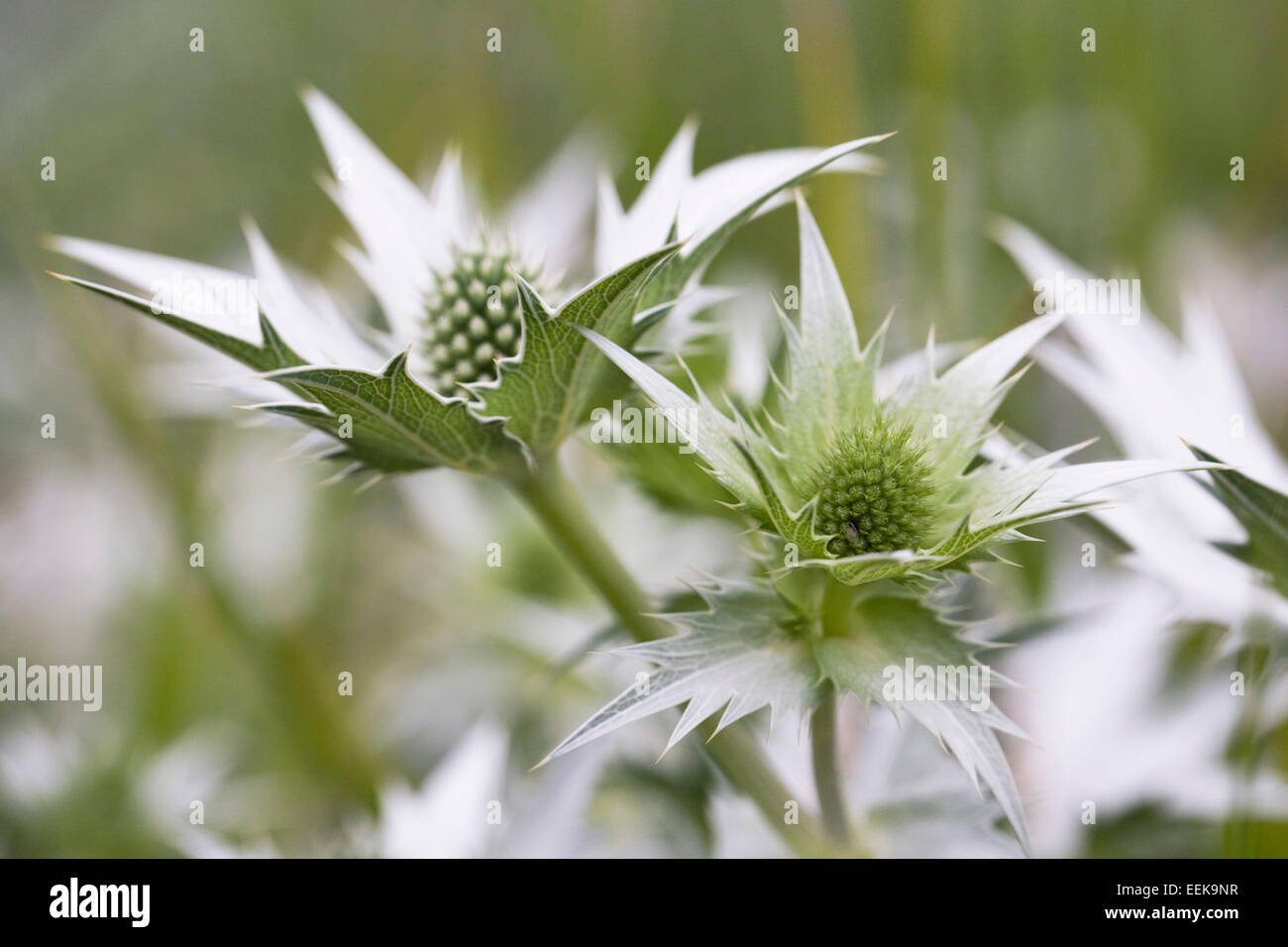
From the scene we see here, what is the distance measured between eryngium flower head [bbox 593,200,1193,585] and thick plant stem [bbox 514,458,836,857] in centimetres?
11

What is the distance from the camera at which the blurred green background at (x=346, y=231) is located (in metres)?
1.17

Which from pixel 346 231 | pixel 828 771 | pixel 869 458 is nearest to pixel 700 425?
pixel 869 458

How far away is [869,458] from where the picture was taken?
551mm

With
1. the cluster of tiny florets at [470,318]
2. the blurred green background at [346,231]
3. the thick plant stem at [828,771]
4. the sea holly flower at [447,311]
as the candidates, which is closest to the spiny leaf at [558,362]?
the sea holly flower at [447,311]

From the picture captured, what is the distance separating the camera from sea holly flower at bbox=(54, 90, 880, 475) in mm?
534

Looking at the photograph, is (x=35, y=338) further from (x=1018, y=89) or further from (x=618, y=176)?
(x=1018, y=89)

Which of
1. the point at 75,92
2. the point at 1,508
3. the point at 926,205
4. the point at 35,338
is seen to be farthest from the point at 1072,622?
the point at 75,92

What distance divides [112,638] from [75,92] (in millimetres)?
1240

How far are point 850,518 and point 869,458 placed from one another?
3 centimetres

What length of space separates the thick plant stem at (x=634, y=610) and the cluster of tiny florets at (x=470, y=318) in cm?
10

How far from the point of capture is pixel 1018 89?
4.57 ft

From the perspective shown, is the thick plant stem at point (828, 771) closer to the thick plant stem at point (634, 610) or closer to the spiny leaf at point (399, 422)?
the thick plant stem at point (634, 610)

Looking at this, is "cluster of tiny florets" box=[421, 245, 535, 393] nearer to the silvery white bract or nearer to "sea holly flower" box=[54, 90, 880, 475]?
"sea holly flower" box=[54, 90, 880, 475]

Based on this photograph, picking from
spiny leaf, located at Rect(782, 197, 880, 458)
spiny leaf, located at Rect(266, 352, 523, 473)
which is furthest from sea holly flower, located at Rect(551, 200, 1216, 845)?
spiny leaf, located at Rect(266, 352, 523, 473)
